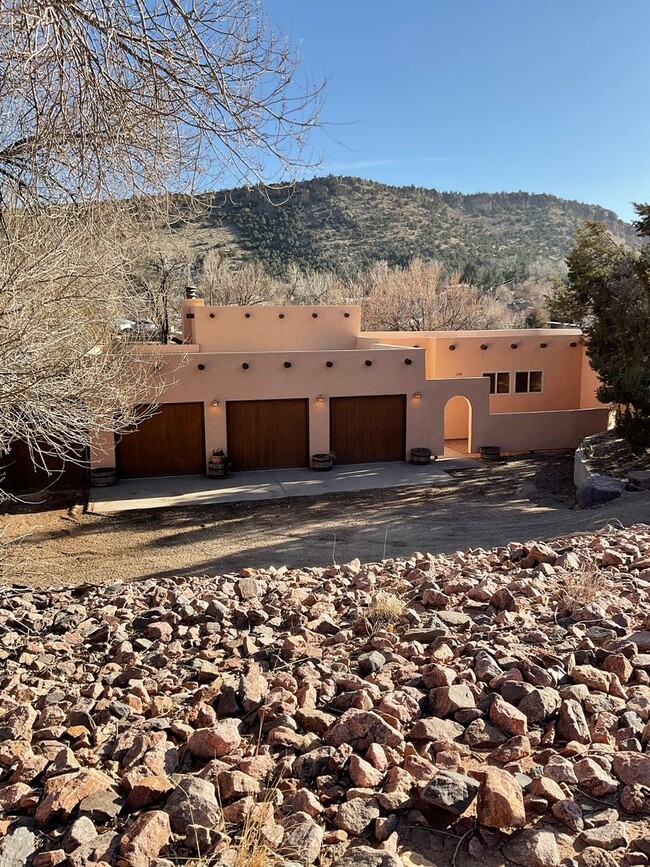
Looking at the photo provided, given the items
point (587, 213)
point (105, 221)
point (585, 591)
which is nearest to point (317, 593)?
point (585, 591)

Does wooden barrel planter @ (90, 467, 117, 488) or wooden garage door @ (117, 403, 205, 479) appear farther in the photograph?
wooden garage door @ (117, 403, 205, 479)

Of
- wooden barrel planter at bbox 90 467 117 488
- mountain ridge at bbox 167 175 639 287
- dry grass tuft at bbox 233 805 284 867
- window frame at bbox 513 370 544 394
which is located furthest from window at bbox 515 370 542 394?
dry grass tuft at bbox 233 805 284 867

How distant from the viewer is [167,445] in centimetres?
1859

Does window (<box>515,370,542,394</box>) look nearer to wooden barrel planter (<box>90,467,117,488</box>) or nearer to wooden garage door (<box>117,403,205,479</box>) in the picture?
wooden garage door (<box>117,403,205,479</box>)

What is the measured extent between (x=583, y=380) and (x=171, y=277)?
1880 centimetres

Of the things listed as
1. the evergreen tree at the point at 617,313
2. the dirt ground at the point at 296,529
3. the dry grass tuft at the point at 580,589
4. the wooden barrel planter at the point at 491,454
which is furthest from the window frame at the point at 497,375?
the dry grass tuft at the point at 580,589

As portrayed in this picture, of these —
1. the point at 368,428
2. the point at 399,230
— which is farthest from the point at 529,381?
the point at 399,230

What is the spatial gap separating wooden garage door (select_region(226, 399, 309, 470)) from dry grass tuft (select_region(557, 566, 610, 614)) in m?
14.0

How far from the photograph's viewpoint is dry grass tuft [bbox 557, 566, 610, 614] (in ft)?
16.7

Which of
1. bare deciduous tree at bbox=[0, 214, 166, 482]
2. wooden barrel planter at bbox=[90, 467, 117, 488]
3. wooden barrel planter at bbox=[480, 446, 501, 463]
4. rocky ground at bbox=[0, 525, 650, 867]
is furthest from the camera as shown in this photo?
wooden barrel planter at bbox=[480, 446, 501, 463]

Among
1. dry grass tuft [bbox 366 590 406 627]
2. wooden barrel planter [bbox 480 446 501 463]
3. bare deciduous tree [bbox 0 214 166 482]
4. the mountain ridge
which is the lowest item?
wooden barrel planter [bbox 480 446 501 463]

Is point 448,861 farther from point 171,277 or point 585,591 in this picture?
point 171,277

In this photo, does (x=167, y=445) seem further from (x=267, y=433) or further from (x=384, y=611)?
(x=384, y=611)

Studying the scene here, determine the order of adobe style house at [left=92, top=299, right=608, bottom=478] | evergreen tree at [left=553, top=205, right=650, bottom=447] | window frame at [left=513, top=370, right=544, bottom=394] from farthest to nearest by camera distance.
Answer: window frame at [left=513, top=370, right=544, bottom=394], adobe style house at [left=92, top=299, right=608, bottom=478], evergreen tree at [left=553, top=205, right=650, bottom=447]
